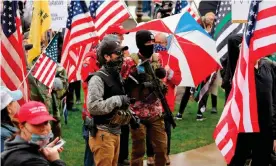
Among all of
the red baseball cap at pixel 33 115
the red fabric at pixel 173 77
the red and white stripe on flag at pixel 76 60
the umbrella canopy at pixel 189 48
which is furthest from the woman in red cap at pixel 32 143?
the red and white stripe on flag at pixel 76 60

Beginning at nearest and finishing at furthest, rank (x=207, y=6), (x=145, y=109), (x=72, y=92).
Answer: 1. (x=145, y=109)
2. (x=72, y=92)
3. (x=207, y=6)

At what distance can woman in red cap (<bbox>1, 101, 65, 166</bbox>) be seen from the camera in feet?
13.4

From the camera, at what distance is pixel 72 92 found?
13141 millimetres

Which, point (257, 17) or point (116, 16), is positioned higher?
point (257, 17)

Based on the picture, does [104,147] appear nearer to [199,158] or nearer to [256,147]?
[256,147]

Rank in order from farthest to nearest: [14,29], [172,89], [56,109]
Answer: [56,109], [172,89], [14,29]

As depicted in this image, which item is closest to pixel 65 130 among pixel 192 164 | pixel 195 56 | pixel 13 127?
pixel 192 164

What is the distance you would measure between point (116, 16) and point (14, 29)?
11.9ft

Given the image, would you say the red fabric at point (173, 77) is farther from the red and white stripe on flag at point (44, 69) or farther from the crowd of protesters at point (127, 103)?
the red and white stripe on flag at point (44, 69)

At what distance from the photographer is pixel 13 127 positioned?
198 inches

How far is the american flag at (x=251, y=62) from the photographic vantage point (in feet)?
18.5

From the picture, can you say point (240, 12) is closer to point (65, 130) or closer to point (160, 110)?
point (160, 110)

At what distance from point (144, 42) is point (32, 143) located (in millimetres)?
3221

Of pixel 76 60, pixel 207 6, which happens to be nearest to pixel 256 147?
pixel 76 60
